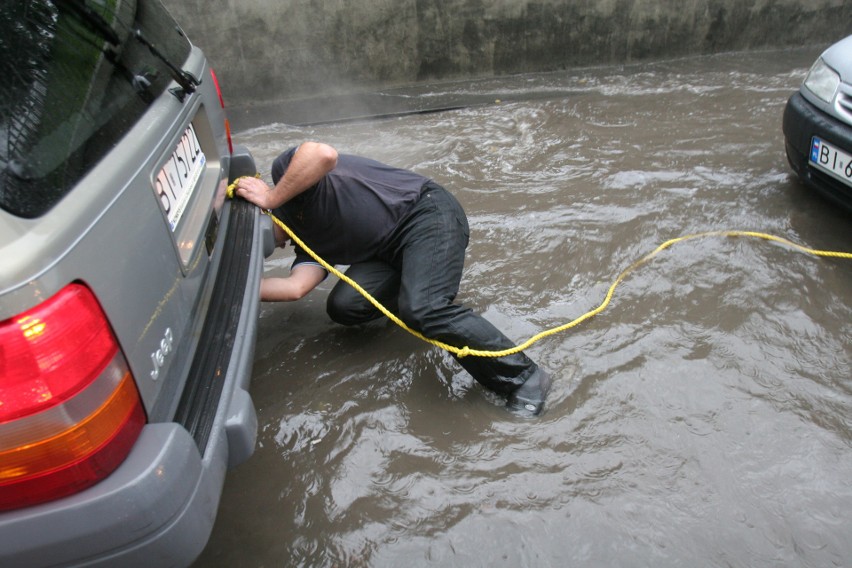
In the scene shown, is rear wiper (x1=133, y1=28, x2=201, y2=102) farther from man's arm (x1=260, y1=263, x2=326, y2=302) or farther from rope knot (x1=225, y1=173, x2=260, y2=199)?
man's arm (x1=260, y1=263, x2=326, y2=302)

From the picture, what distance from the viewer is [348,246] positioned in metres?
2.81

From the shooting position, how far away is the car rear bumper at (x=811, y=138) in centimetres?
329

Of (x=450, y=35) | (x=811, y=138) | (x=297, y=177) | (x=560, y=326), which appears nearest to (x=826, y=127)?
(x=811, y=138)

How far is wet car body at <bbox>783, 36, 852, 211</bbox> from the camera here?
3275 millimetres

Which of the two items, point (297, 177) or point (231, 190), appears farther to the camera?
point (231, 190)

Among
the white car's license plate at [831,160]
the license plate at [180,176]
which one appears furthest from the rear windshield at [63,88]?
the white car's license plate at [831,160]

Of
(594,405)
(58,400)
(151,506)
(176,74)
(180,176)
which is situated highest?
(176,74)

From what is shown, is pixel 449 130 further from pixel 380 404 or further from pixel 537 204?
pixel 380 404

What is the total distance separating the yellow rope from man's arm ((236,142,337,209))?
0.07 metres

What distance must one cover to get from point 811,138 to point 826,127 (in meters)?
0.12

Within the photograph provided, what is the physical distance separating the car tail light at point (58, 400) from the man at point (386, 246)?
1332 millimetres

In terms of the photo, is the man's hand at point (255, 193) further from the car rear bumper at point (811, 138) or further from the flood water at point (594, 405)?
the car rear bumper at point (811, 138)

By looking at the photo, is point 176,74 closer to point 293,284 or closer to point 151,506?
point 293,284

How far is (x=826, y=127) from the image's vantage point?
3.35 m
